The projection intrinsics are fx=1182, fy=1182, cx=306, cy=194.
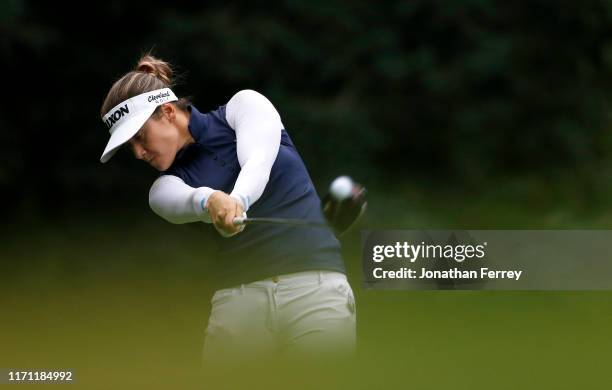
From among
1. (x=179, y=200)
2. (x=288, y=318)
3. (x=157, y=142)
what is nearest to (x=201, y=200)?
(x=179, y=200)

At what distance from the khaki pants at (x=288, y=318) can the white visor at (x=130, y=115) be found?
1.31 feet

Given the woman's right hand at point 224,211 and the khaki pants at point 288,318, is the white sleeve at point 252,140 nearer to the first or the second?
the woman's right hand at point 224,211

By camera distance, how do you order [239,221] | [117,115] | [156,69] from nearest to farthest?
[239,221] < [117,115] < [156,69]

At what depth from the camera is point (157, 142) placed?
257 centimetres

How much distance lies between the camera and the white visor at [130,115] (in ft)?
8.38

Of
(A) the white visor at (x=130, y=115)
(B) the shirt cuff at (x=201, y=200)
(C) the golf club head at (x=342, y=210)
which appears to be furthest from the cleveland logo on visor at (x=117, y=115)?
(C) the golf club head at (x=342, y=210)

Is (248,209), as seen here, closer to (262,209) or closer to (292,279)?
(262,209)

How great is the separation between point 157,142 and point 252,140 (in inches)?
8.7

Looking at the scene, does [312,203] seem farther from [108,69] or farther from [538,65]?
[538,65]

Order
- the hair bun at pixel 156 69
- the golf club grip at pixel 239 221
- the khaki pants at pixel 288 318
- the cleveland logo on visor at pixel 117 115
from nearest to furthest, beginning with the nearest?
the golf club grip at pixel 239 221
the khaki pants at pixel 288 318
the cleveland logo on visor at pixel 117 115
the hair bun at pixel 156 69

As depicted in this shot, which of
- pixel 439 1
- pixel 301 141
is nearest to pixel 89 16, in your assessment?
pixel 301 141

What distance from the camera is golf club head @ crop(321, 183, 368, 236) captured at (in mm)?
2381

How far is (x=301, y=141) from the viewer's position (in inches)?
283

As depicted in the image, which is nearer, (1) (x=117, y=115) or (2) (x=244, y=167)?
(2) (x=244, y=167)
